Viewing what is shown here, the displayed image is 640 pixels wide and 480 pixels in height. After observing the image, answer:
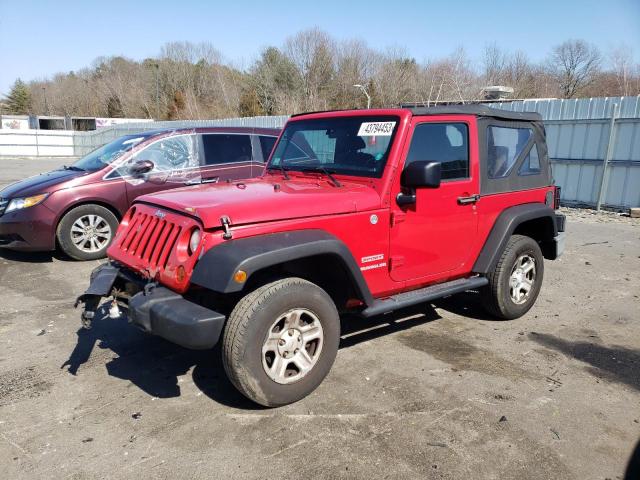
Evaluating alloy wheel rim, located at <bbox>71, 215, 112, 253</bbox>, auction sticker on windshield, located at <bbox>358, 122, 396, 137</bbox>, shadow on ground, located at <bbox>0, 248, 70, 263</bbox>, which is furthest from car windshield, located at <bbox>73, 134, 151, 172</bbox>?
auction sticker on windshield, located at <bbox>358, 122, 396, 137</bbox>

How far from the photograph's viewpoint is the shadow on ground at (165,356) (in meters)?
3.64

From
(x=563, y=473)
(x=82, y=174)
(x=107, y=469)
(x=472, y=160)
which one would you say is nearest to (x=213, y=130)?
(x=82, y=174)

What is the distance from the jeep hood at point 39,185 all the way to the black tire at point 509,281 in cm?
564

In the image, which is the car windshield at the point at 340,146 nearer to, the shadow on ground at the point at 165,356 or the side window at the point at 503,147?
the side window at the point at 503,147

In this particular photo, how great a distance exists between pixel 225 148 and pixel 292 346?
510 cm

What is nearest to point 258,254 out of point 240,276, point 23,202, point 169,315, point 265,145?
point 240,276

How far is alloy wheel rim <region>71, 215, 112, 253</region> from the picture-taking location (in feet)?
22.9

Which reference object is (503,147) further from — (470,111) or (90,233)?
(90,233)

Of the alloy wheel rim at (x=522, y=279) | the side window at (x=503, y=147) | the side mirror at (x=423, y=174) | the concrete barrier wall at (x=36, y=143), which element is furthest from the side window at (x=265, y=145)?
the concrete barrier wall at (x=36, y=143)

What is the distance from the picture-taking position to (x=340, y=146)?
168 inches

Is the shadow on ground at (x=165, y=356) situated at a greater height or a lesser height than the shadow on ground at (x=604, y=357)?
lesser

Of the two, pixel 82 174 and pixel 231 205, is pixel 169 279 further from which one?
pixel 82 174

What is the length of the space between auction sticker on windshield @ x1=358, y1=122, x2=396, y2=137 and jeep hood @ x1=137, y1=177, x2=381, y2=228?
1.52ft

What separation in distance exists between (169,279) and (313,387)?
4.00ft
